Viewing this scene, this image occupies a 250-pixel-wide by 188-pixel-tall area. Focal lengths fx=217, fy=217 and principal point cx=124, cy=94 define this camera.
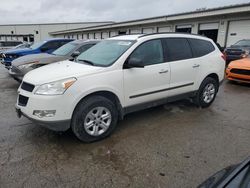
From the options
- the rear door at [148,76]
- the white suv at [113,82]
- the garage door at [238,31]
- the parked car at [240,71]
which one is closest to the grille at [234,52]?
the parked car at [240,71]

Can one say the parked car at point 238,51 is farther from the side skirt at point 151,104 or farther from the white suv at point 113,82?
the side skirt at point 151,104

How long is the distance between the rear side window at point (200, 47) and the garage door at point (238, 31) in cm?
1167

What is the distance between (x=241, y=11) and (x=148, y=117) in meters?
13.1

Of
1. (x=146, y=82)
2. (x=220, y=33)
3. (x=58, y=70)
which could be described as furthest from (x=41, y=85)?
(x=220, y=33)

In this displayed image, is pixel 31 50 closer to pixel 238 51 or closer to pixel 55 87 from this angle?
pixel 55 87

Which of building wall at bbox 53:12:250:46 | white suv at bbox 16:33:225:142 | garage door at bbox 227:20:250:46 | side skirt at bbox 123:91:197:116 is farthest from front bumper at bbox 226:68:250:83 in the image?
building wall at bbox 53:12:250:46

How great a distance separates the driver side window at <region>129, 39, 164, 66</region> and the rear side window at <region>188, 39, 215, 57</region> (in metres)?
1.06

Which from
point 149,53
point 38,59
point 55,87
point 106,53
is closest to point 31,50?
point 38,59

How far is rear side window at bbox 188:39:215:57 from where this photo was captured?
16.5 feet

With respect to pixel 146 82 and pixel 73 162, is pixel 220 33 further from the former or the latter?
pixel 73 162

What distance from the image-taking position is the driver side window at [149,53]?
410 cm

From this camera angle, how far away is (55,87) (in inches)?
129

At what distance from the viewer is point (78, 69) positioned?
3.67 metres

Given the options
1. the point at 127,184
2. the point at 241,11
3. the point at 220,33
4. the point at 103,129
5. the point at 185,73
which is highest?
the point at 241,11
